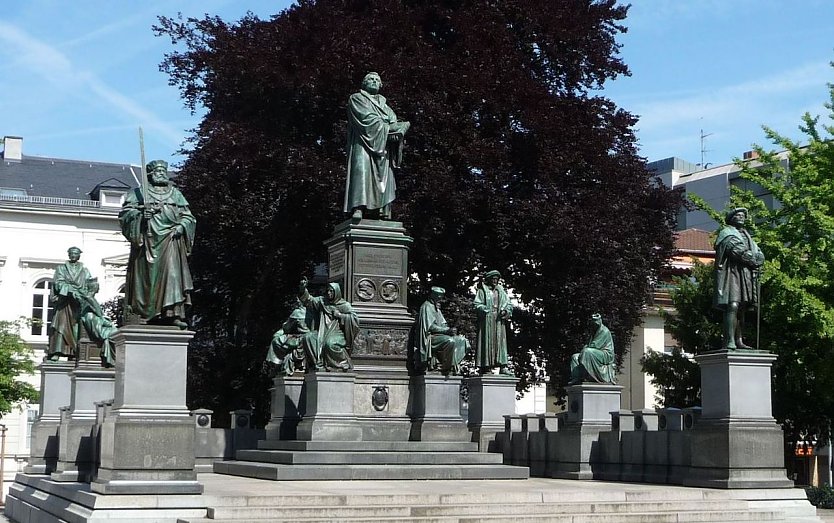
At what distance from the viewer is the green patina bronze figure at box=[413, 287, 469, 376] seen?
→ 2127 cm

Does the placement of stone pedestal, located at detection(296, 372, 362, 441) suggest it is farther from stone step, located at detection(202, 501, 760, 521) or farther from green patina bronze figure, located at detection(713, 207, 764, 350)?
green patina bronze figure, located at detection(713, 207, 764, 350)

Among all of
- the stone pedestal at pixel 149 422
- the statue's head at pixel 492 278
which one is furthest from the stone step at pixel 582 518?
the statue's head at pixel 492 278

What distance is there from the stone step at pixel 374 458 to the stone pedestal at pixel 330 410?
20.7 inches

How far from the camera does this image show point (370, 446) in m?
19.9

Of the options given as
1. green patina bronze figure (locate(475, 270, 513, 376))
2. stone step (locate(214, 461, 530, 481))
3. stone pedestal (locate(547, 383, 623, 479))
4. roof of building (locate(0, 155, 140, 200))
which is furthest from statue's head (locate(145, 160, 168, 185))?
roof of building (locate(0, 155, 140, 200))

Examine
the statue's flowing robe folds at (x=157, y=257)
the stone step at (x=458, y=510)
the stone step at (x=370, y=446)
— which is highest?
the statue's flowing robe folds at (x=157, y=257)

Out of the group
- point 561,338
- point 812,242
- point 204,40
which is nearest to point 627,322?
point 561,338

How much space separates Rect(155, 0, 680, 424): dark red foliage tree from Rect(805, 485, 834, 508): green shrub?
8114 mm

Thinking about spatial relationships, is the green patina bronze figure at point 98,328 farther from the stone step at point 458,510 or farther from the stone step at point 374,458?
the stone step at point 458,510

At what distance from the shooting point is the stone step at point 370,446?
19.7 metres

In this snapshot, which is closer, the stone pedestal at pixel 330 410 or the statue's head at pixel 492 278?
the stone pedestal at pixel 330 410

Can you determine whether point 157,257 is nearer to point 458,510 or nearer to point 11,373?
point 458,510

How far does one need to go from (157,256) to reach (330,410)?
5693mm

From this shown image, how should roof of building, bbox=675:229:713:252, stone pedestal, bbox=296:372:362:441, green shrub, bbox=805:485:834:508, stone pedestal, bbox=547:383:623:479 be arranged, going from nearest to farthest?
1. stone pedestal, bbox=296:372:362:441
2. stone pedestal, bbox=547:383:623:479
3. green shrub, bbox=805:485:834:508
4. roof of building, bbox=675:229:713:252
